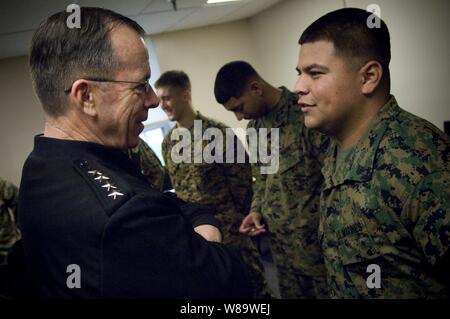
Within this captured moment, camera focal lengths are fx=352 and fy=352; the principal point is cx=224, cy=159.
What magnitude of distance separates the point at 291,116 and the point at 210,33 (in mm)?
1814

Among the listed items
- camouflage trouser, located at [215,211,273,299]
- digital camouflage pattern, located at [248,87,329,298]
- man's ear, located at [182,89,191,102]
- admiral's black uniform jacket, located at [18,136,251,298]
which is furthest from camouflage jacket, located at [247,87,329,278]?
admiral's black uniform jacket, located at [18,136,251,298]

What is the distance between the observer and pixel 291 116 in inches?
57.4

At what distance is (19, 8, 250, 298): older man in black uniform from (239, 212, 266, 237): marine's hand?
0.84 metres

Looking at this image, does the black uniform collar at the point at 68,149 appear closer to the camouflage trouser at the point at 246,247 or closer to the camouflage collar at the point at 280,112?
the camouflage collar at the point at 280,112

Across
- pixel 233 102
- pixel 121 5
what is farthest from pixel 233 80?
pixel 121 5

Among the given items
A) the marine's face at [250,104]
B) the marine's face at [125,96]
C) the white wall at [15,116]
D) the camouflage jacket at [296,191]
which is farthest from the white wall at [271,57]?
the camouflage jacket at [296,191]

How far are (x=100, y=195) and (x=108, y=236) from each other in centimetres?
6

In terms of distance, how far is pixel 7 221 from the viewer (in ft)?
4.44

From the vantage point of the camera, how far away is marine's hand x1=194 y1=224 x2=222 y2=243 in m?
0.68

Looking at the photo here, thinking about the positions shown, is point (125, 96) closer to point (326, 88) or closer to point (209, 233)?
point (209, 233)

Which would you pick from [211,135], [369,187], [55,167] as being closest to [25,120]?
[55,167]

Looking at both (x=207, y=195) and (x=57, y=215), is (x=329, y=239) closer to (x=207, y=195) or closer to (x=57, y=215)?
(x=57, y=215)

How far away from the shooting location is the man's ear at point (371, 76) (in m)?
0.83

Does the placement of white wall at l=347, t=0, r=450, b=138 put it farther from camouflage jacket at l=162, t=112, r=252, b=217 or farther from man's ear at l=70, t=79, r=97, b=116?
man's ear at l=70, t=79, r=97, b=116
